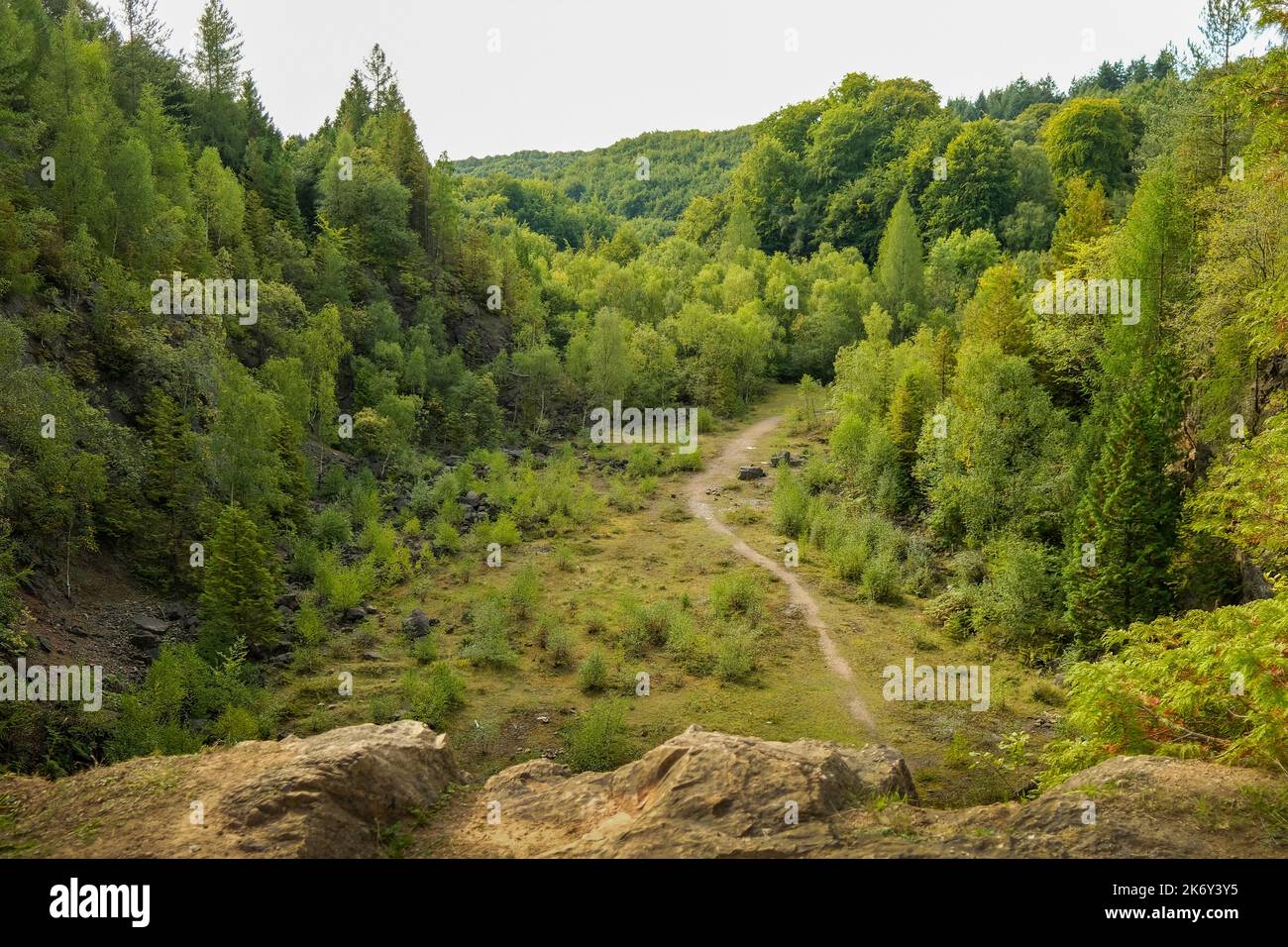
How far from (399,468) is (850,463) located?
20.1m

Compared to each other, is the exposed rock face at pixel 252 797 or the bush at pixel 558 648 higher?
the exposed rock face at pixel 252 797

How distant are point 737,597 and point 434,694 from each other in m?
10.7

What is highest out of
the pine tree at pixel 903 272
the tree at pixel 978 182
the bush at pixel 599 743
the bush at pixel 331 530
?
the tree at pixel 978 182

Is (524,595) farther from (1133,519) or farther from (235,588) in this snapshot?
(1133,519)

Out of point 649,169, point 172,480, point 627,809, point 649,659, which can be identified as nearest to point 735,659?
point 649,659

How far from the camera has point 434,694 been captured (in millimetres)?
20891

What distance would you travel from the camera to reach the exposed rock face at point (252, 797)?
8430mm

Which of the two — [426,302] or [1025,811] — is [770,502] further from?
[1025,811]

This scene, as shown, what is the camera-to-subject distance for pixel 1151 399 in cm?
2103

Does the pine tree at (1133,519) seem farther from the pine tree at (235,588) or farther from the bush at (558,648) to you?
the pine tree at (235,588)

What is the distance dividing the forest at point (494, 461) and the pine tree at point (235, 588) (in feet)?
0.32

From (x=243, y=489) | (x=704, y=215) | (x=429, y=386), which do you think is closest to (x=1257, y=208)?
(x=243, y=489)

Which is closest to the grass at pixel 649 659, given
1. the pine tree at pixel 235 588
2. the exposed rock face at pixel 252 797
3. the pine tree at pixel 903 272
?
the pine tree at pixel 235 588

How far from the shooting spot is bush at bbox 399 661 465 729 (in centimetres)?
2047
